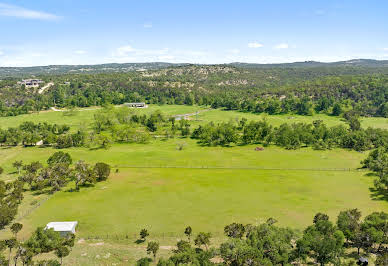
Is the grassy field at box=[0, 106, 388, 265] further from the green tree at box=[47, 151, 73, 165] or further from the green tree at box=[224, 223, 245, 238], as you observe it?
the green tree at box=[47, 151, 73, 165]

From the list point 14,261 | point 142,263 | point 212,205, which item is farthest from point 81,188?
point 142,263

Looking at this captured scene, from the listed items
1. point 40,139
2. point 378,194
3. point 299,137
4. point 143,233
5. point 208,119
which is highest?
point 299,137

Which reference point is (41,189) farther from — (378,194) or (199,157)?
(378,194)

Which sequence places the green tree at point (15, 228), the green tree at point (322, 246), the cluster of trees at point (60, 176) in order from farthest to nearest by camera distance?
the cluster of trees at point (60, 176)
the green tree at point (15, 228)
the green tree at point (322, 246)

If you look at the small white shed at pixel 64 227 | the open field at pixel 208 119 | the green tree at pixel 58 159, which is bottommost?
the small white shed at pixel 64 227

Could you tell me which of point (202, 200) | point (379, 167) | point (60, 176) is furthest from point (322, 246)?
point (60, 176)

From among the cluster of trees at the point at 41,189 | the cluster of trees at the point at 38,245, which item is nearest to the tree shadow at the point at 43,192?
the cluster of trees at the point at 41,189

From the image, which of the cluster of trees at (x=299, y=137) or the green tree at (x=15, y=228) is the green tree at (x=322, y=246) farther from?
the cluster of trees at (x=299, y=137)
